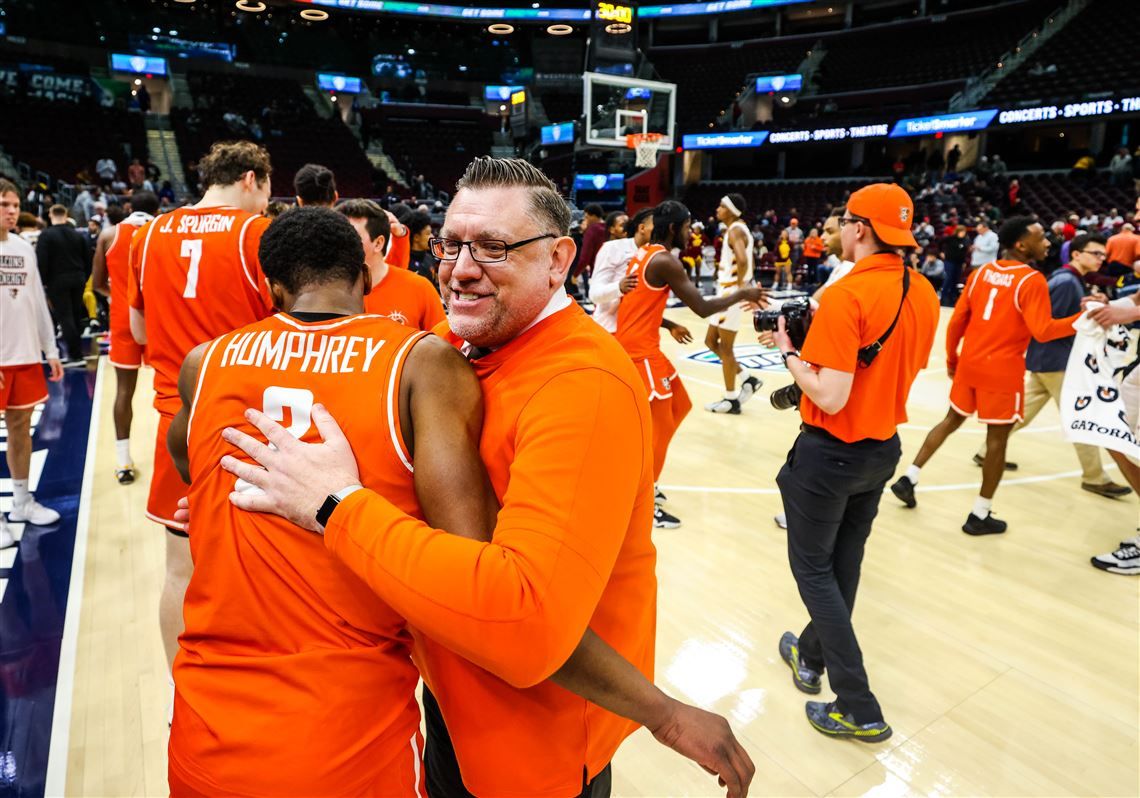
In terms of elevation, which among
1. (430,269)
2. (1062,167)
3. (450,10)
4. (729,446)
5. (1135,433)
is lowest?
(729,446)

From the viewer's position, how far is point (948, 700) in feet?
8.70

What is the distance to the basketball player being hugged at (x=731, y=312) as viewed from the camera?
598 cm

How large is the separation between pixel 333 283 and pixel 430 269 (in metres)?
6.39

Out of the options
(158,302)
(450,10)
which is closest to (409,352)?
(158,302)

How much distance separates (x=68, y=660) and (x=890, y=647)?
3.35 metres

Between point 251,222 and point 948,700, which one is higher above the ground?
point 251,222

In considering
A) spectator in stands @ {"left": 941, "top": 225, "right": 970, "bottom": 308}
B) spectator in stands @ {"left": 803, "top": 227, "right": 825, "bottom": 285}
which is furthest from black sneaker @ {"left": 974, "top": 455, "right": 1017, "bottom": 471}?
spectator in stands @ {"left": 803, "top": 227, "right": 825, "bottom": 285}

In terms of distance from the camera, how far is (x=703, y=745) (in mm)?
1145

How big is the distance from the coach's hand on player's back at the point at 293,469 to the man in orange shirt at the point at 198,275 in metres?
1.62

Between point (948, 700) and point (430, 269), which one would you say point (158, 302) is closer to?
point (948, 700)

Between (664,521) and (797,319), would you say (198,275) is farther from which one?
(664,521)

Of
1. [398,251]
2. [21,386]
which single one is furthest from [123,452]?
[398,251]

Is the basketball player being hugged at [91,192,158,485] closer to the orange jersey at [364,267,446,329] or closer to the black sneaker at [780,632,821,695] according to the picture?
the orange jersey at [364,267,446,329]

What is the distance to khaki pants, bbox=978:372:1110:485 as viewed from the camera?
15.3 feet
